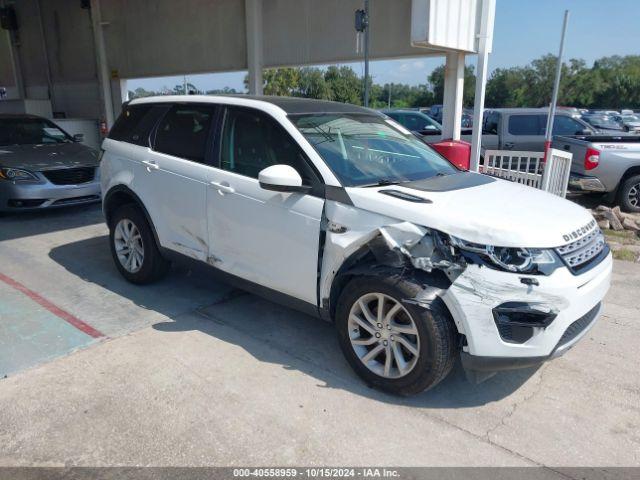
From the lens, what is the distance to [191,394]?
334 cm

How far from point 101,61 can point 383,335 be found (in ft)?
43.7

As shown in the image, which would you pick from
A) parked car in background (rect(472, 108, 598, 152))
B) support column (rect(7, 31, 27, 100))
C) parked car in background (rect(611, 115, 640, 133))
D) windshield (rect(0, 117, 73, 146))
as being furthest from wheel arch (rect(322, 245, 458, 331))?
support column (rect(7, 31, 27, 100))

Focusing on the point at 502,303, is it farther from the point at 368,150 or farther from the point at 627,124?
the point at 627,124

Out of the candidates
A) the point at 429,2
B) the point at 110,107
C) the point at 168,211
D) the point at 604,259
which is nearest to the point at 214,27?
the point at 110,107

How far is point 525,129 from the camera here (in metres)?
11.4

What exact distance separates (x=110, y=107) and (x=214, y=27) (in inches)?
187

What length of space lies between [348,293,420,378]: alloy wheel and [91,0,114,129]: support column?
1297 cm

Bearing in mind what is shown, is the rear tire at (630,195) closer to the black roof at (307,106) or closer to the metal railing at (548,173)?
the metal railing at (548,173)

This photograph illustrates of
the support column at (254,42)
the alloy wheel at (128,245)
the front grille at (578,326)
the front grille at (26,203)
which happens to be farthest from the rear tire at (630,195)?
the front grille at (26,203)

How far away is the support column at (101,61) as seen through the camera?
13445 millimetres

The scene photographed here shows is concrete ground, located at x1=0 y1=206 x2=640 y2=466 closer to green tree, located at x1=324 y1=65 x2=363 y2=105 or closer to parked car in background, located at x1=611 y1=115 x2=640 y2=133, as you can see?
parked car in background, located at x1=611 y1=115 x2=640 y2=133

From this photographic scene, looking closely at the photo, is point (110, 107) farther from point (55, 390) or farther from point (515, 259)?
point (515, 259)

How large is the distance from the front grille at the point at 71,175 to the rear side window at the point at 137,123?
305cm

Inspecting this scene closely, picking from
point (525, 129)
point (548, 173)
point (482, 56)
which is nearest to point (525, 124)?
point (525, 129)
